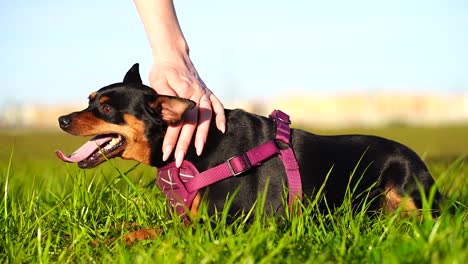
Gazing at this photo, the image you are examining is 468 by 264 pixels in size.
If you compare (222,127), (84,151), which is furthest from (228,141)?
(84,151)

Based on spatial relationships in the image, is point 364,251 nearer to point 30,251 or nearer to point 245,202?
point 245,202

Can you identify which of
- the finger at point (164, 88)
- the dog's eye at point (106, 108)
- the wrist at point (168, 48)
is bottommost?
the dog's eye at point (106, 108)

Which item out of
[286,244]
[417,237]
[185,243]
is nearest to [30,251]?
[185,243]

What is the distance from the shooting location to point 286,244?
2.98 m

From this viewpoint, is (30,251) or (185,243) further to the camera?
(30,251)

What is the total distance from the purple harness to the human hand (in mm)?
122

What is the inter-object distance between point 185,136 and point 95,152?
2.06 feet

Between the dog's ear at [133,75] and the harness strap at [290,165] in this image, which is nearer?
the harness strap at [290,165]

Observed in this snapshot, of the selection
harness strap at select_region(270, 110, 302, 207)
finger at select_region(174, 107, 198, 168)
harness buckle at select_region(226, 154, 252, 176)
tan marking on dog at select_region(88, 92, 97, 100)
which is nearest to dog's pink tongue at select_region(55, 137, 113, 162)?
tan marking on dog at select_region(88, 92, 97, 100)

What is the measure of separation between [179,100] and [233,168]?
1.79 feet

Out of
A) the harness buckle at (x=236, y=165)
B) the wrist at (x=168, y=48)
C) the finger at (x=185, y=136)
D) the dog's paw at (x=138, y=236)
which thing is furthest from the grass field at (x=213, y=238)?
the wrist at (x=168, y=48)

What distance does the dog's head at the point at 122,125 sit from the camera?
4082 millimetres

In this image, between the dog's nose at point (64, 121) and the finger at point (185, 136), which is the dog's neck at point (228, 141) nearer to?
the finger at point (185, 136)

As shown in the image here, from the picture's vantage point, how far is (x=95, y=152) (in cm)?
415
